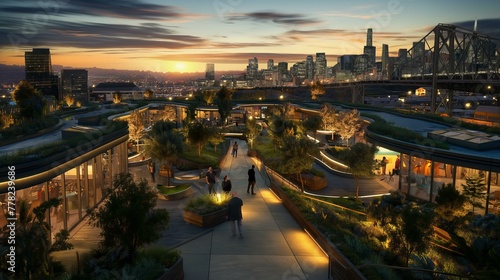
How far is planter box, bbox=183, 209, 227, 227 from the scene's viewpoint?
14.4 metres

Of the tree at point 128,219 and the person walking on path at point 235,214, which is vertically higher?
the tree at point 128,219

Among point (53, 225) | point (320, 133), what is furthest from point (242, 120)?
point (53, 225)

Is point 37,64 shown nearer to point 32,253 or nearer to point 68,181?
point 68,181

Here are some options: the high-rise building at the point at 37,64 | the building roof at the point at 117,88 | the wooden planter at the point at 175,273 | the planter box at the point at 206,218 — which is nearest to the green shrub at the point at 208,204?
the planter box at the point at 206,218

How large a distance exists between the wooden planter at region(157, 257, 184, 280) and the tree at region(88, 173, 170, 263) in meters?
0.93

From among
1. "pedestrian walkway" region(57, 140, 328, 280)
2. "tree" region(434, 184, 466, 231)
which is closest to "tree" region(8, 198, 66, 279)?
"pedestrian walkway" region(57, 140, 328, 280)

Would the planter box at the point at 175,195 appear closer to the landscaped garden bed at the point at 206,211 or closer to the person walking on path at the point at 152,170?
the landscaped garden bed at the point at 206,211

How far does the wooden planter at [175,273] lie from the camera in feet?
29.4

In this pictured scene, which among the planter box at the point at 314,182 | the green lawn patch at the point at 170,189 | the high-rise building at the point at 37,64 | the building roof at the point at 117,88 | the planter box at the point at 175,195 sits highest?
the high-rise building at the point at 37,64

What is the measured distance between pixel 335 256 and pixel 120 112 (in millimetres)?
30324

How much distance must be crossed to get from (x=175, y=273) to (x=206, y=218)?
16.2ft

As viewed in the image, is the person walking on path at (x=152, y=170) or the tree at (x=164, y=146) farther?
the person walking on path at (x=152, y=170)

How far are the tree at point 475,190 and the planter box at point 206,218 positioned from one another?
10.7m

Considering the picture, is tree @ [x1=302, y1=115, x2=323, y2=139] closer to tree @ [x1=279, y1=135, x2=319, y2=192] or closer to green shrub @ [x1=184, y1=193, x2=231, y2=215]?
tree @ [x1=279, y1=135, x2=319, y2=192]
